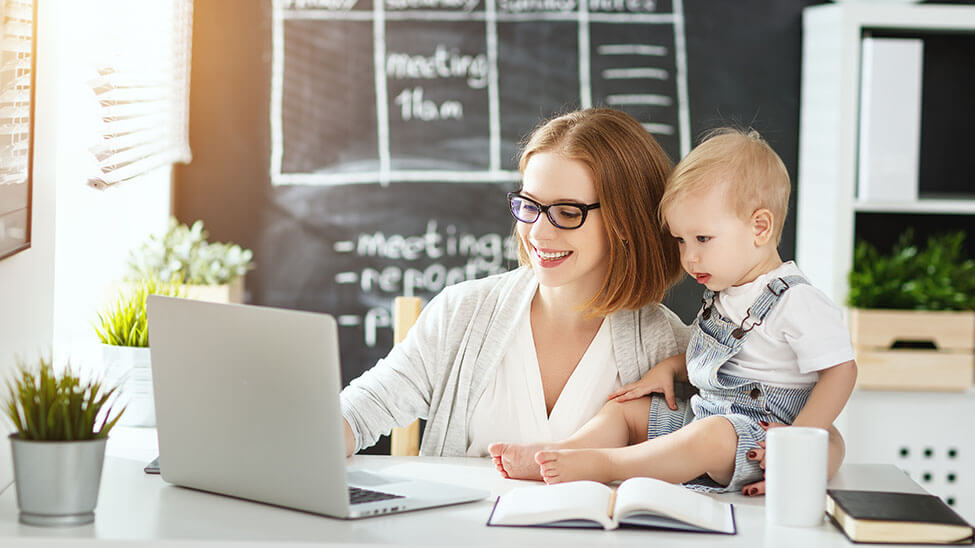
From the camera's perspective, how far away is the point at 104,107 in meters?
1.97

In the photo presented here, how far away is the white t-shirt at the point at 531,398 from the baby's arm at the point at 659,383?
5 cm

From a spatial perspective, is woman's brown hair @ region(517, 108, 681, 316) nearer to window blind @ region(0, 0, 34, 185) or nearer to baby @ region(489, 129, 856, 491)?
baby @ region(489, 129, 856, 491)

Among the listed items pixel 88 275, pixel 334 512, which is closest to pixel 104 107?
pixel 88 275

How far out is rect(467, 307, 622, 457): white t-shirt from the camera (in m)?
1.75

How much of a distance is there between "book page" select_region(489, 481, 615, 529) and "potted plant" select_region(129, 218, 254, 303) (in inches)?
56.7

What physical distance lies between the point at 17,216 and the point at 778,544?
1.05 metres

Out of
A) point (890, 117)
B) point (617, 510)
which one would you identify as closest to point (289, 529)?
point (617, 510)

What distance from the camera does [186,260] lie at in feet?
8.52

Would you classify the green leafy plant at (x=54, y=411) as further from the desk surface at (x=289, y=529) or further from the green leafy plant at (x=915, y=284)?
the green leafy plant at (x=915, y=284)

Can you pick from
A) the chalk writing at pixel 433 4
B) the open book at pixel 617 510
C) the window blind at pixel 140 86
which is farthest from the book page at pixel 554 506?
the chalk writing at pixel 433 4

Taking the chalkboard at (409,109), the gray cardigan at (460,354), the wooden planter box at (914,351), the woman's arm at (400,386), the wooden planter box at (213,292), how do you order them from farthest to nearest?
1. the chalkboard at (409,109)
2. the wooden planter box at (914,351)
3. the wooden planter box at (213,292)
4. the gray cardigan at (460,354)
5. the woman's arm at (400,386)

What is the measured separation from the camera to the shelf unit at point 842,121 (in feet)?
9.12

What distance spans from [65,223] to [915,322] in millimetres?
2079

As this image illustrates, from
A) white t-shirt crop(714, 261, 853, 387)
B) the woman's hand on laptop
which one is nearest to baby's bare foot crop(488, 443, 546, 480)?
the woman's hand on laptop
